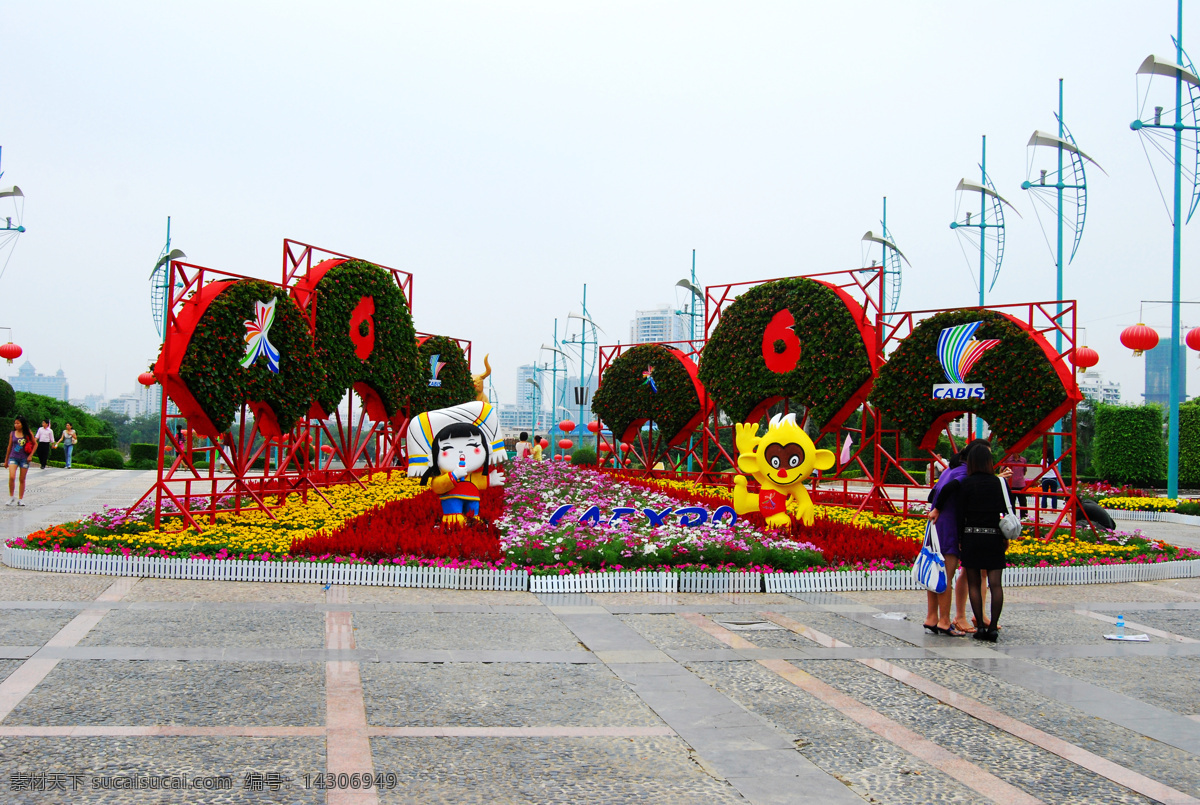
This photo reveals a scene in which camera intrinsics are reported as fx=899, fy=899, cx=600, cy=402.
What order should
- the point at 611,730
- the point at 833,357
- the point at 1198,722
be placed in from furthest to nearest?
the point at 833,357
the point at 1198,722
the point at 611,730

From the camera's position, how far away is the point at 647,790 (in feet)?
13.6

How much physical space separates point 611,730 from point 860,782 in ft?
4.49

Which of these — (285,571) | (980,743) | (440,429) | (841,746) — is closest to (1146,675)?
(980,743)

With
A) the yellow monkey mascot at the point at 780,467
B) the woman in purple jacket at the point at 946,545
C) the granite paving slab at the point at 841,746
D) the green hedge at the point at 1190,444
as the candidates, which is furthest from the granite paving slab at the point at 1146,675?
the green hedge at the point at 1190,444

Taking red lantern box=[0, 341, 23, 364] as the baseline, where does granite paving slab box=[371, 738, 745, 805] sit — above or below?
below

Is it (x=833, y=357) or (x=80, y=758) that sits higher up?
(x=833, y=357)

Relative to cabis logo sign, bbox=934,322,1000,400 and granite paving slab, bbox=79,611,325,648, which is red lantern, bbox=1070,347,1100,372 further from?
granite paving slab, bbox=79,611,325,648

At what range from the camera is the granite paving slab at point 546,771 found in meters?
4.06

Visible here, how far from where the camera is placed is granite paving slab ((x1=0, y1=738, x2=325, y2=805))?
3896mm

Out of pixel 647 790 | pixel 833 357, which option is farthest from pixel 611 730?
pixel 833 357

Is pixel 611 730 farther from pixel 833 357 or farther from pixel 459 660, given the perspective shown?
pixel 833 357

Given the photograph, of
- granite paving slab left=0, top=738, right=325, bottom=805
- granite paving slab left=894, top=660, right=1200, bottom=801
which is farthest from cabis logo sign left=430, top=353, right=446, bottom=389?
granite paving slab left=0, top=738, right=325, bottom=805

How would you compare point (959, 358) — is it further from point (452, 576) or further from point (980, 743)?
point (980, 743)

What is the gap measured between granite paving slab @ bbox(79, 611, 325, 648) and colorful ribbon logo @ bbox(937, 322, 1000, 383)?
36.1 ft
